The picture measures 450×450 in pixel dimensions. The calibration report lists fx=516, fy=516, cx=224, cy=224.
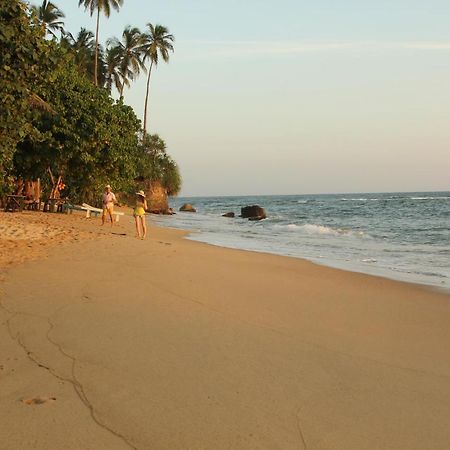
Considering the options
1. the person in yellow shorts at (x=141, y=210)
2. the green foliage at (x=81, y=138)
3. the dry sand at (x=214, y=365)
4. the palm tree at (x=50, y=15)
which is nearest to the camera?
the dry sand at (x=214, y=365)

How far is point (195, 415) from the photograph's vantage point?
3365mm

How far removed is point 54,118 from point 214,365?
18226mm

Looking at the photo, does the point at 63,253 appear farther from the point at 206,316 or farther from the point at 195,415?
the point at 195,415

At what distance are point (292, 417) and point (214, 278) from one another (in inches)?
200

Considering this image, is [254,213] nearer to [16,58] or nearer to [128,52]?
[128,52]

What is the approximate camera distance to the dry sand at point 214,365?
317 cm

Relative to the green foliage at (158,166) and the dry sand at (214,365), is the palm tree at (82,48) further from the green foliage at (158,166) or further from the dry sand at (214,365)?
the dry sand at (214,365)

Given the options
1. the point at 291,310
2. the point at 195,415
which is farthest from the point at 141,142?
the point at 195,415

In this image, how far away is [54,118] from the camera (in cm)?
2038

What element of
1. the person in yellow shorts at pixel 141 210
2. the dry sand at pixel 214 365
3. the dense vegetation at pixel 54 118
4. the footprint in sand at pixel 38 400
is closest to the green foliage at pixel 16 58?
the dense vegetation at pixel 54 118

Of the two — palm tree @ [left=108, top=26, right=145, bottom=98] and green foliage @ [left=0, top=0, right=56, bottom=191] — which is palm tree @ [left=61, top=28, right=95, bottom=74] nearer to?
palm tree @ [left=108, top=26, right=145, bottom=98]

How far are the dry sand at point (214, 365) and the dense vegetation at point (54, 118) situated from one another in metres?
2.78

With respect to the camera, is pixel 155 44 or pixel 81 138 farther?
pixel 155 44

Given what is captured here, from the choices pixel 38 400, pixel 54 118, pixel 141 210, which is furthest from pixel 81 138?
pixel 38 400
